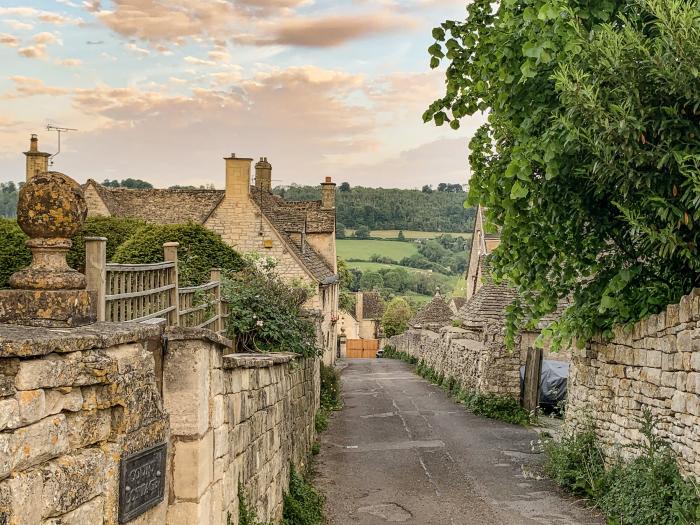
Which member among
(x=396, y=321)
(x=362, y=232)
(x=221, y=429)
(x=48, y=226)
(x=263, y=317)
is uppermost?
(x=362, y=232)

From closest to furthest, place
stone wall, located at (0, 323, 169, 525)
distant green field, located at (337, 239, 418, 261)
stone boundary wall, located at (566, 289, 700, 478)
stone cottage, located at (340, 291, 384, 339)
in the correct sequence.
A: 1. stone wall, located at (0, 323, 169, 525)
2. stone boundary wall, located at (566, 289, 700, 478)
3. stone cottage, located at (340, 291, 384, 339)
4. distant green field, located at (337, 239, 418, 261)

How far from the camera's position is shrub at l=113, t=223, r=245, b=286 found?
15.2 meters

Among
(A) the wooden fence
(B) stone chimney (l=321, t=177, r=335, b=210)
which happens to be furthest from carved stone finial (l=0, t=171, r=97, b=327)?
(B) stone chimney (l=321, t=177, r=335, b=210)

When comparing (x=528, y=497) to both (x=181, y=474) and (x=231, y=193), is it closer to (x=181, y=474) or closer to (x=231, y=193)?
(x=181, y=474)

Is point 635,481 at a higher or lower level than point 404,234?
lower

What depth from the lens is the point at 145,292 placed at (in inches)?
241

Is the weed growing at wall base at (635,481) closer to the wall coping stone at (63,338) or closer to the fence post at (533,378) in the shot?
the wall coping stone at (63,338)

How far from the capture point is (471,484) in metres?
11.6

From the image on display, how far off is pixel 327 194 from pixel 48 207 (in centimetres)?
3359

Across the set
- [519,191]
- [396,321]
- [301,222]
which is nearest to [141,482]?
[519,191]

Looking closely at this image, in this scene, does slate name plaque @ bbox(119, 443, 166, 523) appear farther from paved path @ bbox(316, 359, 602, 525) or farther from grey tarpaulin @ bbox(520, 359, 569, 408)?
grey tarpaulin @ bbox(520, 359, 569, 408)

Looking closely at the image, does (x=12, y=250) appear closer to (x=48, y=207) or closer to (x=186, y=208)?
(x=186, y=208)

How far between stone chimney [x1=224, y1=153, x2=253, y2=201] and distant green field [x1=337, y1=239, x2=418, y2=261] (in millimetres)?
71330

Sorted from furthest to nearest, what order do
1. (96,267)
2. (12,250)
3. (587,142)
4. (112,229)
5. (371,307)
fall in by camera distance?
(371,307), (112,229), (12,250), (587,142), (96,267)
